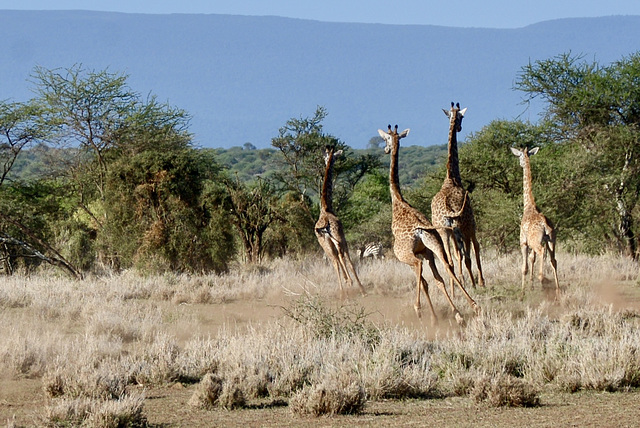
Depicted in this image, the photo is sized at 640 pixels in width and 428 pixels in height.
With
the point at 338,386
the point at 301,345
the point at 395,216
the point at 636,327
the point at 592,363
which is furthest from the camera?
the point at 395,216

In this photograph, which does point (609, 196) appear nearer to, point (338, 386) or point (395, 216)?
point (395, 216)

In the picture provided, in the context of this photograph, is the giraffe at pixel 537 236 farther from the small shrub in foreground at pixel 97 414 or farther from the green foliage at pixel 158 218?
the small shrub in foreground at pixel 97 414

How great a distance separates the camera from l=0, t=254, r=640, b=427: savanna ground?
286 inches

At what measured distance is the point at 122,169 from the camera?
60.8ft

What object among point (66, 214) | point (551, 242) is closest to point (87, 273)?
point (66, 214)

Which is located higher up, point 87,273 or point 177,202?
point 177,202

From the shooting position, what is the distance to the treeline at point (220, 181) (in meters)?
18.6

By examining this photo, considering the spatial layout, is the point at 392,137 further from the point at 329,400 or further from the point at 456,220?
the point at 329,400

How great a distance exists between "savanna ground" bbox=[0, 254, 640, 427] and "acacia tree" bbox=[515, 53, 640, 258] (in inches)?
271

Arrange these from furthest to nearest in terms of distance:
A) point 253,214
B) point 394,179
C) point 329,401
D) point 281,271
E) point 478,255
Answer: point 253,214, point 281,271, point 478,255, point 394,179, point 329,401

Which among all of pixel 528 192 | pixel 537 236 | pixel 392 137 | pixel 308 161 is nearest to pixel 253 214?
pixel 308 161

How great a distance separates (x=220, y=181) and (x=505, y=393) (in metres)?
15.1

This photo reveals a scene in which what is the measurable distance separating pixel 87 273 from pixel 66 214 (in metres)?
5.59

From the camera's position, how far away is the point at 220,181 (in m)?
21.9
